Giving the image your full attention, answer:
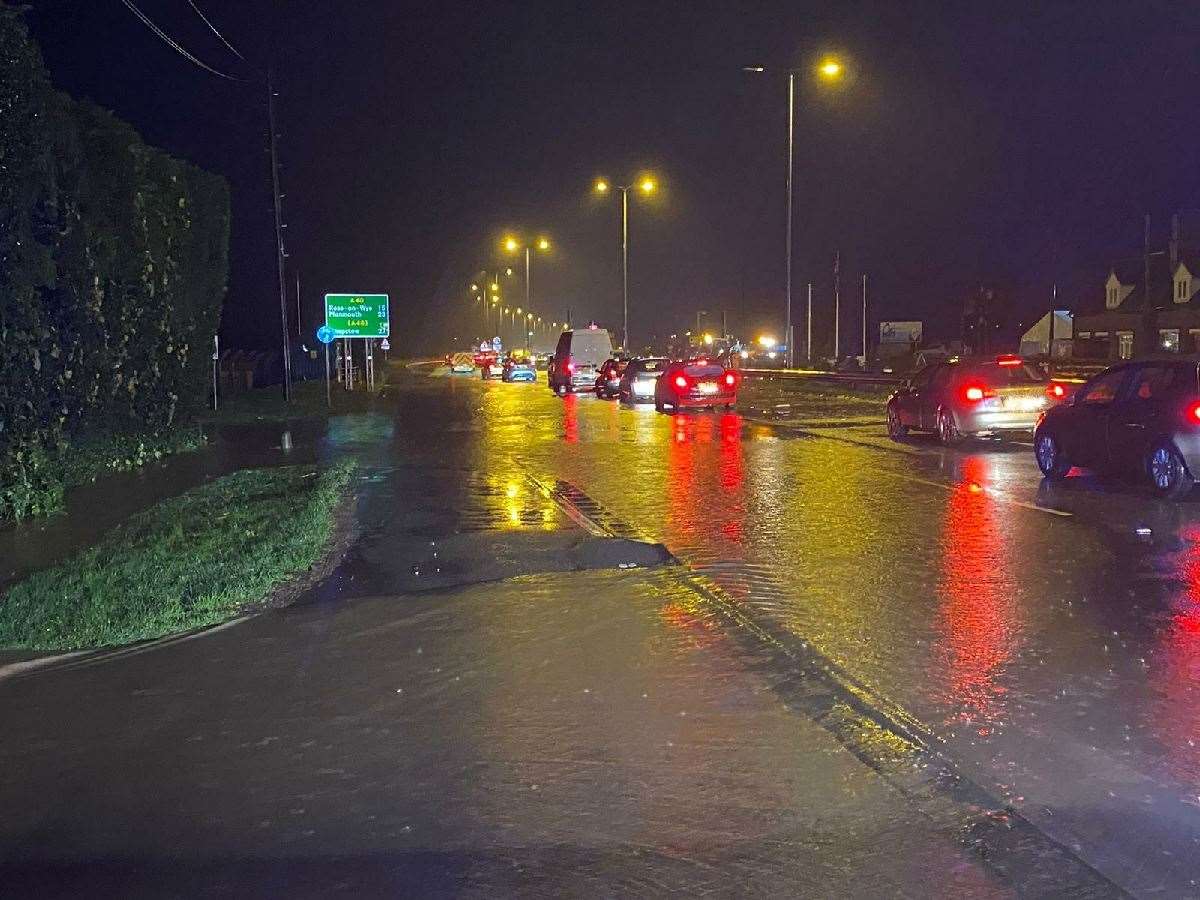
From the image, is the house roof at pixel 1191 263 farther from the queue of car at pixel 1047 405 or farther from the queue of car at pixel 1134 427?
the queue of car at pixel 1134 427

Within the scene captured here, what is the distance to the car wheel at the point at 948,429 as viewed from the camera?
22.2 metres

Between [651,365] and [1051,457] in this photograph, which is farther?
[651,365]

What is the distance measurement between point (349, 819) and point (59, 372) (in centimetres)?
1311

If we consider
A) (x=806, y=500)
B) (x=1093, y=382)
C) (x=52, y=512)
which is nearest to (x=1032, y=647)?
(x=806, y=500)

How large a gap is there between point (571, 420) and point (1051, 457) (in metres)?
16.5

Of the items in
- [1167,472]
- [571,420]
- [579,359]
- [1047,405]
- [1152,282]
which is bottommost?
[571,420]

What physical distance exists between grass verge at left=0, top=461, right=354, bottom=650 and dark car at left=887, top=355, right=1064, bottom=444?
1089cm

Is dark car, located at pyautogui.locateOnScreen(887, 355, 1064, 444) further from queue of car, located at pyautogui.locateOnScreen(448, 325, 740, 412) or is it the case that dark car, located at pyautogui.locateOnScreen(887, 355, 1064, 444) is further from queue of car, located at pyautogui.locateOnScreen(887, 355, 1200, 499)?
queue of car, located at pyautogui.locateOnScreen(448, 325, 740, 412)

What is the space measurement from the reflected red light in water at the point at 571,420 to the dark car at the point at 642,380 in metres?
1.69

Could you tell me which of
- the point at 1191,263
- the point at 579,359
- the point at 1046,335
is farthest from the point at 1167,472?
the point at 1046,335

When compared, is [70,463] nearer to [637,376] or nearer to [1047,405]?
[1047,405]

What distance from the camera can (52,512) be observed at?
1498 centimetres

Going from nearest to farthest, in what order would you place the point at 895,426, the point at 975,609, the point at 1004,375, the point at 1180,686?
the point at 1180,686 → the point at 975,609 → the point at 1004,375 → the point at 895,426

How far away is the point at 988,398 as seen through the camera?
2188 cm
